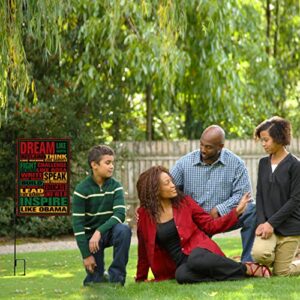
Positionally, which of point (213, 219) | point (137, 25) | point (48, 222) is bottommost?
point (48, 222)

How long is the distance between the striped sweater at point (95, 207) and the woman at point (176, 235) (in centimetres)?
29

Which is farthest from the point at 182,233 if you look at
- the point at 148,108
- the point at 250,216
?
the point at 148,108

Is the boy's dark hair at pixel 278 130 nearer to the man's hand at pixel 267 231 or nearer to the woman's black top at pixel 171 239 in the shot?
the man's hand at pixel 267 231

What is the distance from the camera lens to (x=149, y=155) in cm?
1989

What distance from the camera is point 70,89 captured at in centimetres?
1866

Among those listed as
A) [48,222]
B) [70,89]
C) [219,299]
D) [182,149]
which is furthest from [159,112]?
[219,299]

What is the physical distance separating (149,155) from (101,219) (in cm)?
1052

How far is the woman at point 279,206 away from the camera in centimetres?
948

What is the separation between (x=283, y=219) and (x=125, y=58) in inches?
340

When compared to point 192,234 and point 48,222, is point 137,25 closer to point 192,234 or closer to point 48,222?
point 48,222

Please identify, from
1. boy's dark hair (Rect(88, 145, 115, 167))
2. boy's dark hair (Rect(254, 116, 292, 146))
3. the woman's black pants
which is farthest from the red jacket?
boy's dark hair (Rect(254, 116, 292, 146))

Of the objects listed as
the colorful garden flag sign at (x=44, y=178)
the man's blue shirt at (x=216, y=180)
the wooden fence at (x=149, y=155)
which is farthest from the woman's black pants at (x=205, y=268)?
the wooden fence at (x=149, y=155)

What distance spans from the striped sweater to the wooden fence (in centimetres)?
975

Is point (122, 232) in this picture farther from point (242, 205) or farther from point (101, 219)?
point (242, 205)
